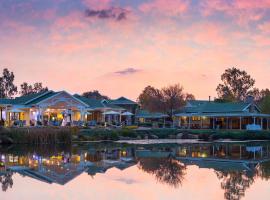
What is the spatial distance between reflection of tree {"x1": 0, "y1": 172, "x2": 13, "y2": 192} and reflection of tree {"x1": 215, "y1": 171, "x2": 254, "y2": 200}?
7.29 m

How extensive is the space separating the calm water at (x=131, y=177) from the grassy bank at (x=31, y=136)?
32.4 ft

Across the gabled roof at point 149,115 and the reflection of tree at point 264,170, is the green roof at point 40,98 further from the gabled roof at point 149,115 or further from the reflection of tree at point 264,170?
the reflection of tree at point 264,170

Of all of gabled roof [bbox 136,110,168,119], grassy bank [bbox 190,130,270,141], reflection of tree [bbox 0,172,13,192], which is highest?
gabled roof [bbox 136,110,168,119]

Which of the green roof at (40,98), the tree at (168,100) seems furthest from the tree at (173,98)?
the green roof at (40,98)

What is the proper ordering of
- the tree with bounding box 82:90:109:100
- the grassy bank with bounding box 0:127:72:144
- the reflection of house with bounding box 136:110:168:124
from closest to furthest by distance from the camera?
the grassy bank with bounding box 0:127:72:144 < the reflection of house with bounding box 136:110:168:124 < the tree with bounding box 82:90:109:100

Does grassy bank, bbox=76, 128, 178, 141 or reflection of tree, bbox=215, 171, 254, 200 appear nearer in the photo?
reflection of tree, bbox=215, 171, 254, 200

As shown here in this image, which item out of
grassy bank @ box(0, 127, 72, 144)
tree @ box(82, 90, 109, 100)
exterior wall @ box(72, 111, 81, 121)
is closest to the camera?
grassy bank @ box(0, 127, 72, 144)

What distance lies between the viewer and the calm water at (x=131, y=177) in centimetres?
1538

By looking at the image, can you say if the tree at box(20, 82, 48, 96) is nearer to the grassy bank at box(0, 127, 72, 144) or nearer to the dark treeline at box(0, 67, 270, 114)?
the dark treeline at box(0, 67, 270, 114)

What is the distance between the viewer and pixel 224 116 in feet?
209

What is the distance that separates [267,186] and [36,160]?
42.1 feet

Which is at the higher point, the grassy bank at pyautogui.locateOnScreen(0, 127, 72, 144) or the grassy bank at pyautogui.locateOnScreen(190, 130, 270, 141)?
the grassy bank at pyautogui.locateOnScreen(0, 127, 72, 144)

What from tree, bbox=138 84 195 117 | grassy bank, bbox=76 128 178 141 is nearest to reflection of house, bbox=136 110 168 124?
tree, bbox=138 84 195 117

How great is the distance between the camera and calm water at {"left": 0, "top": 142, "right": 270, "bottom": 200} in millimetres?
15375
